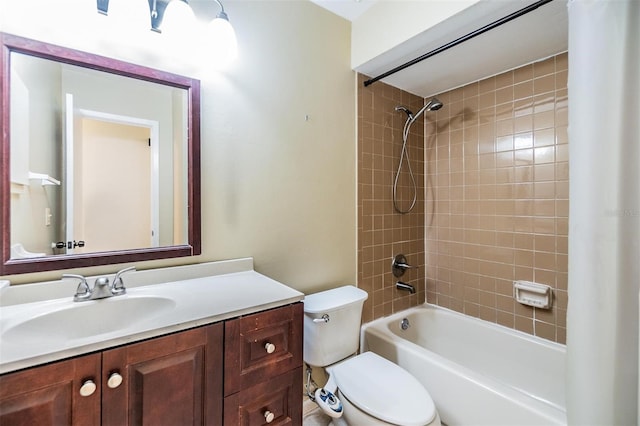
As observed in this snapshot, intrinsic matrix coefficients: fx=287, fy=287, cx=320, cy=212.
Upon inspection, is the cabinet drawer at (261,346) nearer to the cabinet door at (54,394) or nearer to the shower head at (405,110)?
the cabinet door at (54,394)

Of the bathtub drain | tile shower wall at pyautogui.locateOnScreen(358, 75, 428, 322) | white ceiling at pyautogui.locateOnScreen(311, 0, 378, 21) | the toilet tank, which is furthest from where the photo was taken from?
the bathtub drain

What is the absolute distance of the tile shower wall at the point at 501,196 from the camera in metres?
1.73

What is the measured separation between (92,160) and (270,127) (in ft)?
2.64

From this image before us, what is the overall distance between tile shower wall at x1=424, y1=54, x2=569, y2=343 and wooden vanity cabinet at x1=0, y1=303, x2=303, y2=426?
1592mm

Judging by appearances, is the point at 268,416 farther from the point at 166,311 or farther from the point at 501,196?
the point at 501,196

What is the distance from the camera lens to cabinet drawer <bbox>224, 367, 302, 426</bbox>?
0.95m

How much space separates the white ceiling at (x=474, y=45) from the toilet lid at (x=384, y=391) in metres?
1.73

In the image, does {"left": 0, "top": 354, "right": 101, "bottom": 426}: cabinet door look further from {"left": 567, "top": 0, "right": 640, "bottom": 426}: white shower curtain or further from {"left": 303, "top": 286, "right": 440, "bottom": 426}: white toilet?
{"left": 567, "top": 0, "right": 640, "bottom": 426}: white shower curtain

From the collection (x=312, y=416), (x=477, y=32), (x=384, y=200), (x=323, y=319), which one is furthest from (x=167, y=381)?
(x=477, y=32)

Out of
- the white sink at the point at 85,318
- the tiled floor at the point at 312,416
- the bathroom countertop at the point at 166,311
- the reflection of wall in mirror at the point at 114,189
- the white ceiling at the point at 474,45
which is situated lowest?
the tiled floor at the point at 312,416

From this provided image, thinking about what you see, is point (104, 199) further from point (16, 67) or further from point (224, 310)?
point (224, 310)

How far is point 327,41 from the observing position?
179 cm

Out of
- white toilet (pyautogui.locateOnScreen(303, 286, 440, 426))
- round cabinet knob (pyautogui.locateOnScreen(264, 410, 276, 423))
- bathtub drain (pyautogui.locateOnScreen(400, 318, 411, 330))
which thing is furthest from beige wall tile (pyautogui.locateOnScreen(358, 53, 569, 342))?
round cabinet knob (pyautogui.locateOnScreen(264, 410, 276, 423))

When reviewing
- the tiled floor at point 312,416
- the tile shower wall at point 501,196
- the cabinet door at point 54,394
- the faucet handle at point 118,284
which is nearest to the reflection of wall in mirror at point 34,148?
the faucet handle at point 118,284
